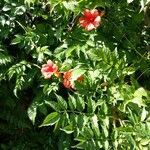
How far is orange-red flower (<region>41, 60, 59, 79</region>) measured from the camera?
135 inches

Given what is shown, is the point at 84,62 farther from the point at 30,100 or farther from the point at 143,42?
the point at 30,100

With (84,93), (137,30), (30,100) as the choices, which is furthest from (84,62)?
(30,100)

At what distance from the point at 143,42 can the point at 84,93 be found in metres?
0.85

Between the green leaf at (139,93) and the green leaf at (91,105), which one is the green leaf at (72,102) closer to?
the green leaf at (91,105)

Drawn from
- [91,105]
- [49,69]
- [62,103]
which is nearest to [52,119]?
[62,103]

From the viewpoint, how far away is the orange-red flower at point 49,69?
3.43 metres

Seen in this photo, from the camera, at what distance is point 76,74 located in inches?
125

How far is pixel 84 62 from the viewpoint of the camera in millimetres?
3350

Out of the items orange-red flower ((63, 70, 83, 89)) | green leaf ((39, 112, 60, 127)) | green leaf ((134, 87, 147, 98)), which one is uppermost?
orange-red flower ((63, 70, 83, 89))

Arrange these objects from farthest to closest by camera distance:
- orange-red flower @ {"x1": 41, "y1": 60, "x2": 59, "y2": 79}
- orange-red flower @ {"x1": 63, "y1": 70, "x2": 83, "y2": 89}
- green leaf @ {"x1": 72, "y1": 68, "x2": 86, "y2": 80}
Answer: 1. orange-red flower @ {"x1": 41, "y1": 60, "x2": 59, "y2": 79}
2. orange-red flower @ {"x1": 63, "y1": 70, "x2": 83, "y2": 89}
3. green leaf @ {"x1": 72, "y1": 68, "x2": 86, "y2": 80}

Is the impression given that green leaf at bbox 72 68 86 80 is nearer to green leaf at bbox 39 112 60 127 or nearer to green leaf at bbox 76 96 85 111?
green leaf at bbox 76 96 85 111

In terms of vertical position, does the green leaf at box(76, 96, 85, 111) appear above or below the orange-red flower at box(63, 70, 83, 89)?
below

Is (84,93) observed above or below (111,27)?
below

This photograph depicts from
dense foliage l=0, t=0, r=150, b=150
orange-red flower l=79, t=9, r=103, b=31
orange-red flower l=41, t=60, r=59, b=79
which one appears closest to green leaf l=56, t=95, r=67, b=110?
dense foliage l=0, t=0, r=150, b=150
